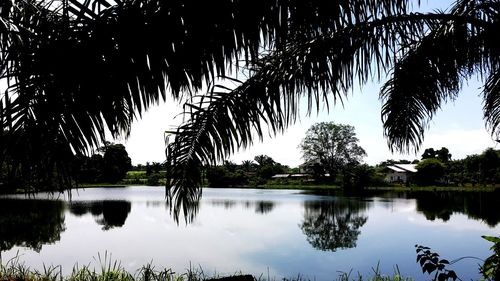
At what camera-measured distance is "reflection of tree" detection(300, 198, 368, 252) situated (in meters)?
12.8

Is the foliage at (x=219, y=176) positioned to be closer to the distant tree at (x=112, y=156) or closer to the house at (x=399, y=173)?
→ the distant tree at (x=112, y=156)

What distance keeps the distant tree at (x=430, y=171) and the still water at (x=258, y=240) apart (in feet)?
85.0

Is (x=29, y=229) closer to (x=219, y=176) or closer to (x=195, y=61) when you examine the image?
(x=219, y=176)

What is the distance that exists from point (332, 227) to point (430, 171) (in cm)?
3415

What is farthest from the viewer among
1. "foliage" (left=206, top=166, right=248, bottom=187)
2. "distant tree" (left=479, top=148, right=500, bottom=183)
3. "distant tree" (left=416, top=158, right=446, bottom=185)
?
"distant tree" (left=416, top=158, right=446, bottom=185)

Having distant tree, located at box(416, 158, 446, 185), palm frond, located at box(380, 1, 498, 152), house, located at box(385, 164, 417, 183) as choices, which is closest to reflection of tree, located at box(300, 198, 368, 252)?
palm frond, located at box(380, 1, 498, 152)

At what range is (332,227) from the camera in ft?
52.5

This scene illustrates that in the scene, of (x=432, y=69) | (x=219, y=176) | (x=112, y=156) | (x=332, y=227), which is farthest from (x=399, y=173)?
(x=112, y=156)

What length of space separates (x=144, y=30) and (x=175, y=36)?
0.16 metres

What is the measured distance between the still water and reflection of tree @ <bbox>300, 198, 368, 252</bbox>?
4cm

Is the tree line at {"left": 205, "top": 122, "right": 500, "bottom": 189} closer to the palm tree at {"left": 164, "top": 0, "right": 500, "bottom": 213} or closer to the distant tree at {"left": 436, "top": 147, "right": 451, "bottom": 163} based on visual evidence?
the distant tree at {"left": 436, "top": 147, "right": 451, "bottom": 163}

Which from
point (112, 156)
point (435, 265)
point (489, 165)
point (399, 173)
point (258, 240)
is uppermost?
point (489, 165)

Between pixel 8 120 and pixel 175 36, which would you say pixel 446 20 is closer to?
pixel 175 36

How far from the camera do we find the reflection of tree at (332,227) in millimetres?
12828
